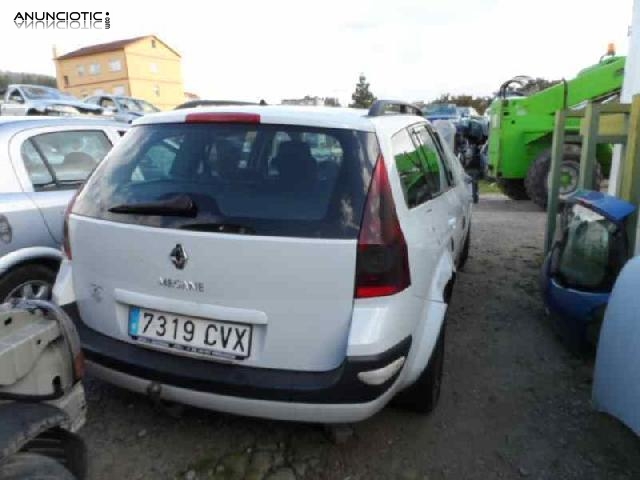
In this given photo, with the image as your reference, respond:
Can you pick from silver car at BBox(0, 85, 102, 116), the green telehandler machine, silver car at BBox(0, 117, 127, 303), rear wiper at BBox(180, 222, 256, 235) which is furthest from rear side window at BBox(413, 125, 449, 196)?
silver car at BBox(0, 85, 102, 116)

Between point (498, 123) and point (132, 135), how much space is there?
8.34m

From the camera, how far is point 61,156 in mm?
3865

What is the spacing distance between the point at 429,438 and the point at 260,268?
134 cm

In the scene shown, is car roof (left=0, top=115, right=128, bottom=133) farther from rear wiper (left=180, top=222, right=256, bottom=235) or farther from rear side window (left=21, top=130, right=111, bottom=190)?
rear wiper (left=180, top=222, right=256, bottom=235)

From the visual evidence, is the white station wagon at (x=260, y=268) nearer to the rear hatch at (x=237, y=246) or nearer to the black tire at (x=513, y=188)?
the rear hatch at (x=237, y=246)

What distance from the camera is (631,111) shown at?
3.66 m

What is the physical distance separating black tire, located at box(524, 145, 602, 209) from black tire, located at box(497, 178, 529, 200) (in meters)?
0.98

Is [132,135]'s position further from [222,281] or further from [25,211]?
[25,211]

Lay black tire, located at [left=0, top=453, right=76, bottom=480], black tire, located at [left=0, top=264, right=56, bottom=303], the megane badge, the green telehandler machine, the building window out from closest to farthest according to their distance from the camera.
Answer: black tire, located at [left=0, top=453, right=76, bottom=480]
the megane badge
black tire, located at [left=0, top=264, right=56, bottom=303]
the green telehandler machine
the building window

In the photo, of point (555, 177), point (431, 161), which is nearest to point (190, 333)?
point (431, 161)

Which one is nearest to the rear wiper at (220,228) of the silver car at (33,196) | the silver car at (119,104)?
the silver car at (33,196)

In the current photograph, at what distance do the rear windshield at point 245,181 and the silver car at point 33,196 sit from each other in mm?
1167

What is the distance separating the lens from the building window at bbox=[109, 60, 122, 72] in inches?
1928

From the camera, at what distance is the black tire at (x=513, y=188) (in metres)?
10.1
